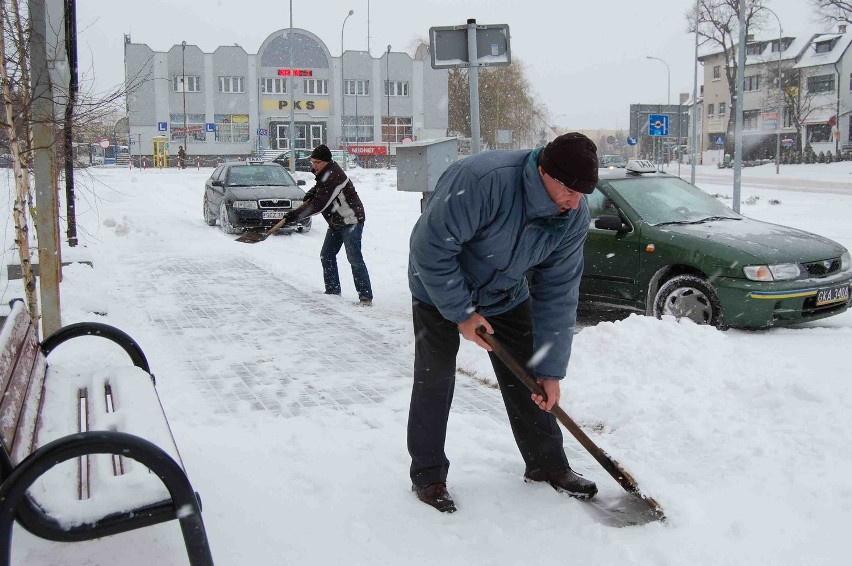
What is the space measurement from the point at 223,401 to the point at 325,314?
305cm

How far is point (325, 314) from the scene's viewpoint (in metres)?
8.10

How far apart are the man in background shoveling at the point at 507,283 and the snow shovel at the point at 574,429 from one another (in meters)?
0.04

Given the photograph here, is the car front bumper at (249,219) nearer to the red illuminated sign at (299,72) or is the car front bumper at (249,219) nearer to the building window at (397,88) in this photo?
the red illuminated sign at (299,72)

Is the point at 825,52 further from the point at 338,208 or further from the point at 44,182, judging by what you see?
the point at 44,182

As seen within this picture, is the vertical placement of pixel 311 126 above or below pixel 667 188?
above

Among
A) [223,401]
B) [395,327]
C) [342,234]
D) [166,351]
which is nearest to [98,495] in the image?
[223,401]

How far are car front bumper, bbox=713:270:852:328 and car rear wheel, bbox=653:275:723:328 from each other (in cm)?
8

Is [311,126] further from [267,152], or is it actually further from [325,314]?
[325,314]

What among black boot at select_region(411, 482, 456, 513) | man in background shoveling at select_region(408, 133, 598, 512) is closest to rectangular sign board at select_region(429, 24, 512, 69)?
man in background shoveling at select_region(408, 133, 598, 512)

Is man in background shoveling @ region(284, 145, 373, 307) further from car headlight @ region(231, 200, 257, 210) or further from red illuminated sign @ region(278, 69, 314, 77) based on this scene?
red illuminated sign @ region(278, 69, 314, 77)

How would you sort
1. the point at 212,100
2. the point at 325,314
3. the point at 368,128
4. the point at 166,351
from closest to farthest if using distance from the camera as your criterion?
the point at 166,351 < the point at 325,314 < the point at 212,100 < the point at 368,128

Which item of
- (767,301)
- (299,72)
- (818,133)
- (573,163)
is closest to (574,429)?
(573,163)

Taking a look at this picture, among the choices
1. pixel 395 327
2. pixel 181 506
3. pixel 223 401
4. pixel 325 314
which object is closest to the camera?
pixel 181 506

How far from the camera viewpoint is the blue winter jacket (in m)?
3.14
